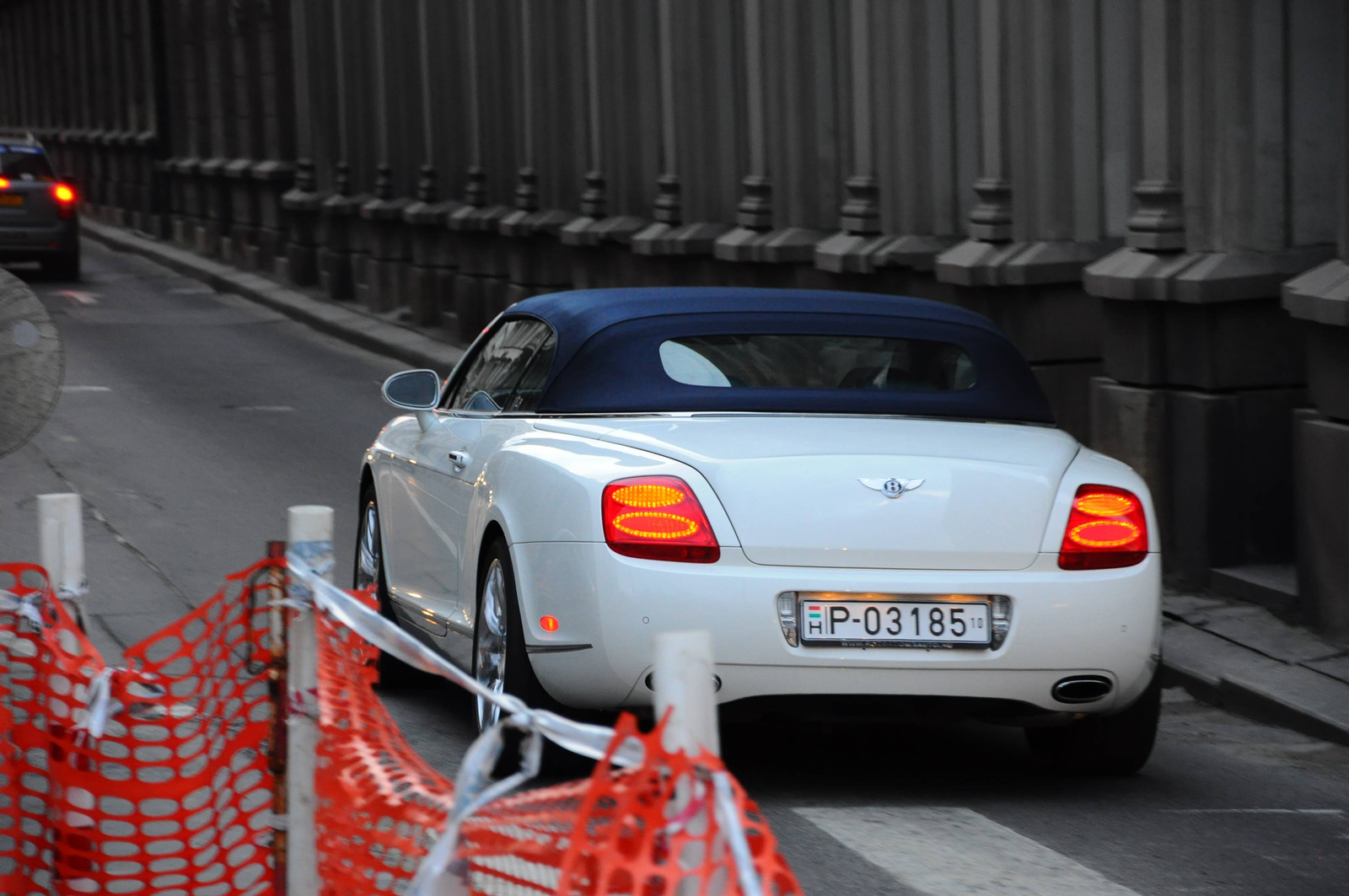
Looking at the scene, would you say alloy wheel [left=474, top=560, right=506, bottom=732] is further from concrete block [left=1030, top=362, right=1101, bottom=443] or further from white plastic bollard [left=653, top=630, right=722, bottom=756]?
concrete block [left=1030, top=362, right=1101, bottom=443]

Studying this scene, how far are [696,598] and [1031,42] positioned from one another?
300 inches

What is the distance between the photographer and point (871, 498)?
567 centimetres

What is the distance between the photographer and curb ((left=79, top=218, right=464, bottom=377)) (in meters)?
22.5

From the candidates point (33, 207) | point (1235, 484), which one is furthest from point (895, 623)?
point (33, 207)

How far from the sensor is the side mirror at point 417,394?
764 cm

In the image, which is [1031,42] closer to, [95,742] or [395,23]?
[95,742]

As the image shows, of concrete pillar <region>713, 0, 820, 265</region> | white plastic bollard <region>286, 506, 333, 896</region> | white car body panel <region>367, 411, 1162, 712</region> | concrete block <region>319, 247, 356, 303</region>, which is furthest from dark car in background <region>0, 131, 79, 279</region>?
white plastic bollard <region>286, 506, 333, 896</region>

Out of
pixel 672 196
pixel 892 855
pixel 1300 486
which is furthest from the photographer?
pixel 672 196

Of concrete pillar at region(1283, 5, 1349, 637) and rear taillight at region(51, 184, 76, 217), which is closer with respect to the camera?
concrete pillar at region(1283, 5, 1349, 637)

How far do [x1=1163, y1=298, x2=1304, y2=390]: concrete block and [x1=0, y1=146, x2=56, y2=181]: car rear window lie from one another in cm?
2283

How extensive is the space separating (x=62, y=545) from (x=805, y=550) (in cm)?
181

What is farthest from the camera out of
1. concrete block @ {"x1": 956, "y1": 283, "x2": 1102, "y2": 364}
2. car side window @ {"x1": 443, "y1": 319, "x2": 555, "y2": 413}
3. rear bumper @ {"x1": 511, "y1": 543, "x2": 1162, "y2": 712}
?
concrete block @ {"x1": 956, "y1": 283, "x2": 1102, "y2": 364}

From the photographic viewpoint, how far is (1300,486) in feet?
29.4

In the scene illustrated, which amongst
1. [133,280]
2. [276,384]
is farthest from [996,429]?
[133,280]
